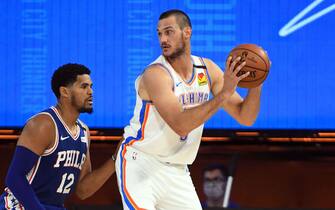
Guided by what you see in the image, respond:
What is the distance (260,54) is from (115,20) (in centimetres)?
255

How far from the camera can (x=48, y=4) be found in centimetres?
671

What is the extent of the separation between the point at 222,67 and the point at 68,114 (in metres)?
2.20

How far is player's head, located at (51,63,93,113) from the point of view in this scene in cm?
478

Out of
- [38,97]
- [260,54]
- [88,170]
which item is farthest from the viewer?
[38,97]

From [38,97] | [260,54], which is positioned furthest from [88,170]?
[38,97]

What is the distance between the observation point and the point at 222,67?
668 cm

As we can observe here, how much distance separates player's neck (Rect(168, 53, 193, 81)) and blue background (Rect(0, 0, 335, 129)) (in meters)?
2.16

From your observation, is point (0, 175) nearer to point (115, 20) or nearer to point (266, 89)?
point (115, 20)

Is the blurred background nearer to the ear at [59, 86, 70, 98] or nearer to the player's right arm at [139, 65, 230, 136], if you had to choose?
the ear at [59, 86, 70, 98]

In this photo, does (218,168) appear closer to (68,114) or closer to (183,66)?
(68,114)

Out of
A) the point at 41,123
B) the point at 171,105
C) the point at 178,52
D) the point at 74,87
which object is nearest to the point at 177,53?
the point at 178,52

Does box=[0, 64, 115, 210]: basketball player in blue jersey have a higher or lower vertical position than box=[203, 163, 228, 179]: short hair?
higher

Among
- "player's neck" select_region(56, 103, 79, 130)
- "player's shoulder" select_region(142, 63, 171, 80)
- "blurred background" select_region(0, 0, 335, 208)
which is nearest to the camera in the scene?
"player's shoulder" select_region(142, 63, 171, 80)

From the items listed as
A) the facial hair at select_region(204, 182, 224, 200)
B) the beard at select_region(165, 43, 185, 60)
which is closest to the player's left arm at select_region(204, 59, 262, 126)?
the beard at select_region(165, 43, 185, 60)
